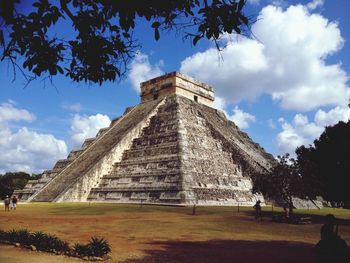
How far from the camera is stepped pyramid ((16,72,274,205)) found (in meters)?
24.7

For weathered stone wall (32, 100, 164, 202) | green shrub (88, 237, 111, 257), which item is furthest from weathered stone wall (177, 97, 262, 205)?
green shrub (88, 237, 111, 257)

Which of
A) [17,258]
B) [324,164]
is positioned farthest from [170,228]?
[324,164]

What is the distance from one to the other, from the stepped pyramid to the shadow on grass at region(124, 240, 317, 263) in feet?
38.5

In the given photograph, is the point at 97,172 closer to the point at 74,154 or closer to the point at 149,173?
the point at 149,173

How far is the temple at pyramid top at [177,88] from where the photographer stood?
36500 millimetres

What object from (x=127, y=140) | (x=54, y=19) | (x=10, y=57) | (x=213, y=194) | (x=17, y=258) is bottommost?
(x=17, y=258)

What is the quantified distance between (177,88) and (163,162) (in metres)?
12.1

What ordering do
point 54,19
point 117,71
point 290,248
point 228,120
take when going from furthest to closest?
point 228,120 < point 290,248 < point 117,71 < point 54,19

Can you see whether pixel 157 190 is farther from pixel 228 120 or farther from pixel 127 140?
pixel 228 120

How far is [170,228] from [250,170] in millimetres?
16512

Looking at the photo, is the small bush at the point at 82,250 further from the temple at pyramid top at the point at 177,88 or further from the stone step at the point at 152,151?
the temple at pyramid top at the point at 177,88

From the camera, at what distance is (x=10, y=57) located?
5.24 m

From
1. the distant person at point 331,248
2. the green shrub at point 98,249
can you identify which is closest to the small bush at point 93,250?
the green shrub at point 98,249

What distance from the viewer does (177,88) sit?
3638cm
